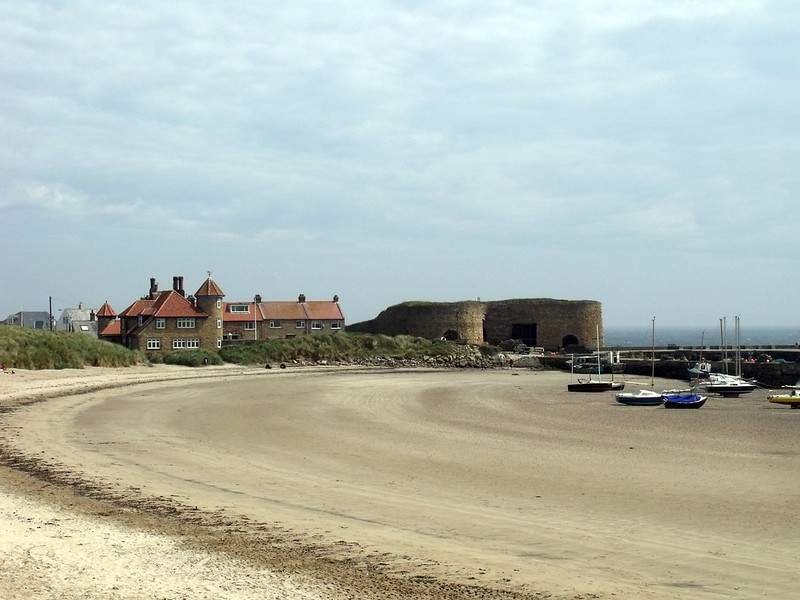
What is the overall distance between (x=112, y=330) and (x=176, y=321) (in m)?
8.92

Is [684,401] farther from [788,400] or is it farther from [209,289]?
[209,289]

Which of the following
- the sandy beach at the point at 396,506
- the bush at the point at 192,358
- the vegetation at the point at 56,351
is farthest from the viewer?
the bush at the point at 192,358

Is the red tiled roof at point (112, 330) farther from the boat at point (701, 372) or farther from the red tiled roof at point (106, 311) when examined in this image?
the boat at point (701, 372)

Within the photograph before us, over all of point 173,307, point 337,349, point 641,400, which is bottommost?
point 641,400

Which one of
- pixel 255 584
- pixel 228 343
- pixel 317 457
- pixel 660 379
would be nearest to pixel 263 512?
pixel 255 584

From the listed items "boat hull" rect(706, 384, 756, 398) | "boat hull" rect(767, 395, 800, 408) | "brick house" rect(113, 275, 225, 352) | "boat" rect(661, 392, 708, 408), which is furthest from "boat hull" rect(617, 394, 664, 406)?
"brick house" rect(113, 275, 225, 352)

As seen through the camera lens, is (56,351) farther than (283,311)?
No

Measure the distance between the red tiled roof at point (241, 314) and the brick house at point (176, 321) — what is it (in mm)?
7233

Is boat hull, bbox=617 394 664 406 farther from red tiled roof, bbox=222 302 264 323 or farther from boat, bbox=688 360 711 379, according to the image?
red tiled roof, bbox=222 302 264 323

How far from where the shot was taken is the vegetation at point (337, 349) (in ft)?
197

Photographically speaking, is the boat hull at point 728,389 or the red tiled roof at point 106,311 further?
the red tiled roof at point 106,311

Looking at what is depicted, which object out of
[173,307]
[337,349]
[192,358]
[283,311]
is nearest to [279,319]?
[283,311]

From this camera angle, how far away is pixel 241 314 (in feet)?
231

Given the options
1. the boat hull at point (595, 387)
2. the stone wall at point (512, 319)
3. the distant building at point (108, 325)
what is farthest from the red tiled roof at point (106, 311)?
the boat hull at point (595, 387)
